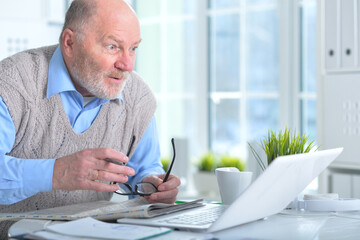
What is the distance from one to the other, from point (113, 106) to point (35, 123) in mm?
282

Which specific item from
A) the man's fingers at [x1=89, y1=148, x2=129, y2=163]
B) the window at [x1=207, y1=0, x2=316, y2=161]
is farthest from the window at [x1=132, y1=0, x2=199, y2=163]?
the man's fingers at [x1=89, y1=148, x2=129, y2=163]

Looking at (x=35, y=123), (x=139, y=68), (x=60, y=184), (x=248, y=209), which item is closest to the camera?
(x=248, y=209)

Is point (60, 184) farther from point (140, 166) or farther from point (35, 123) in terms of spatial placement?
point (140, 166)

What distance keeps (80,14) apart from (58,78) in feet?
0.73

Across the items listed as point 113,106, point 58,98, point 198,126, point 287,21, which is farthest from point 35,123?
point 198,126

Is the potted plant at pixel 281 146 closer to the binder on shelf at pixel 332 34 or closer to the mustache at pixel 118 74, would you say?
the mustache at pixel 118 74

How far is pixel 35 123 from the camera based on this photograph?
1.75 meters

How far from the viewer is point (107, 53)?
69.6 inches

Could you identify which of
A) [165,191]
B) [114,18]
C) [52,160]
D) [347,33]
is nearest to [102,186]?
[52,160]

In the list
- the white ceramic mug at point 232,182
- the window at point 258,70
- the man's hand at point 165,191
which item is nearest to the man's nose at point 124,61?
the man's hand at point 165,191

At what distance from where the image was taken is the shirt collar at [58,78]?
5.80 ft

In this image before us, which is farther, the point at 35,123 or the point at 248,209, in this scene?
the point at 35,123

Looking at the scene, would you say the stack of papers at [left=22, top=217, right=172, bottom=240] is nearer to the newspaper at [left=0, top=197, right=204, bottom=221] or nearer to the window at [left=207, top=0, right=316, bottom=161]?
the newspaper at [left=0, top=197, right=204, bottom=221]

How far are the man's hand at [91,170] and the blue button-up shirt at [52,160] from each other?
0.20 ft
